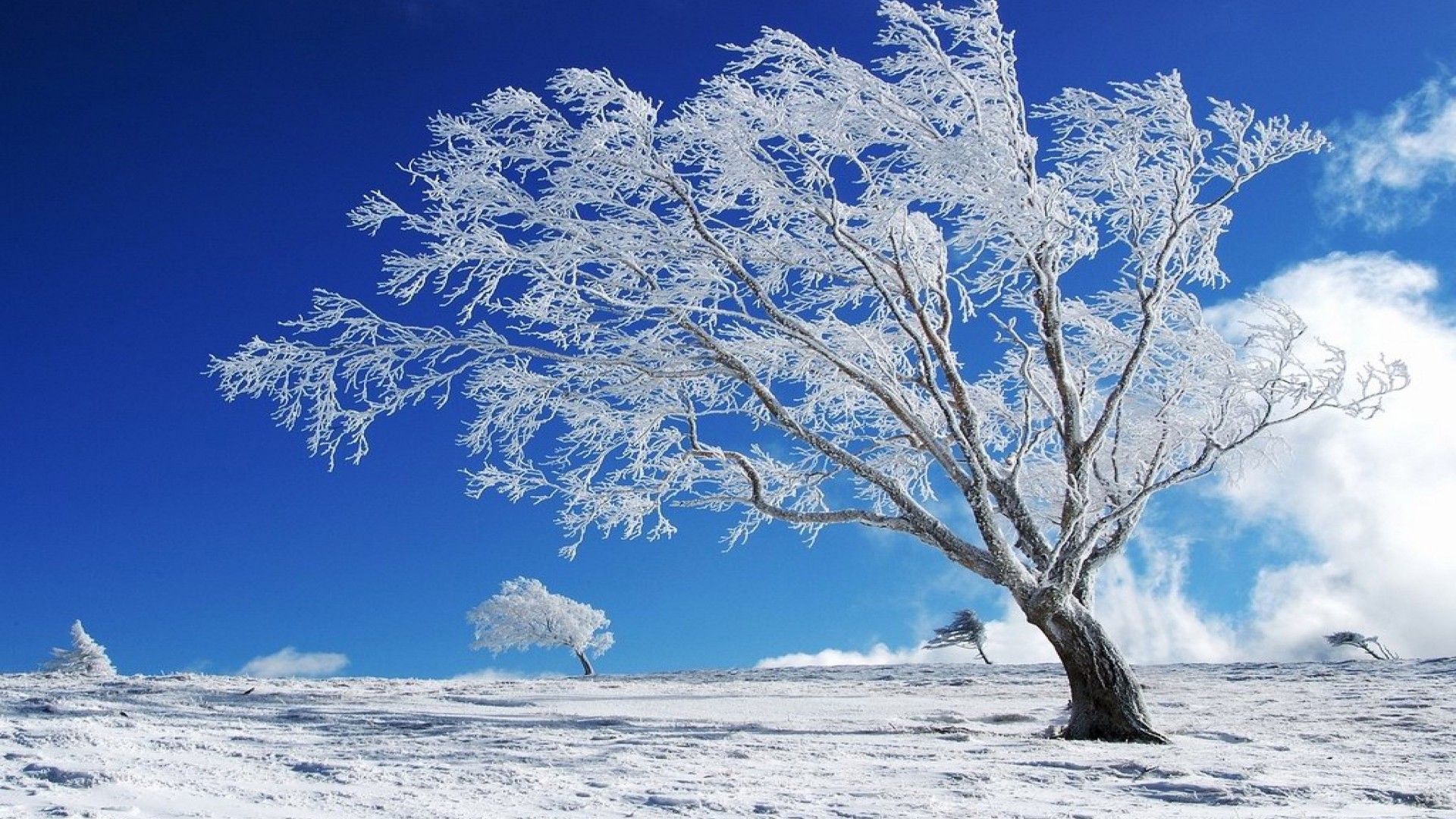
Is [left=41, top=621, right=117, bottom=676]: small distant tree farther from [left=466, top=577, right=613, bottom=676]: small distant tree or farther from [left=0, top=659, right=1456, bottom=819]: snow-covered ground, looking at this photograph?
[left=0, top=659, right=1456, bottom=819]: snow-covered ground

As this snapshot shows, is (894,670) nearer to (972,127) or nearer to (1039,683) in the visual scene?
(1039,683)

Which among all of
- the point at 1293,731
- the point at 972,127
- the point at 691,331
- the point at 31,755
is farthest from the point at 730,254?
the point at 31,755

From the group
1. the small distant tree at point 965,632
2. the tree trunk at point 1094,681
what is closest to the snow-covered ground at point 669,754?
the tree trunk at point 1094,681

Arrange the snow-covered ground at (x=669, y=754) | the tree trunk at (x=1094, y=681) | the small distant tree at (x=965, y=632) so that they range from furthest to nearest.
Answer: the small distant tree at (x=965, y=632) → the tree trunk at (x=1094, y=681) → the snow-covered ground at (x=669, y=754)

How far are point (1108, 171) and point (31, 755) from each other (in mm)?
11482

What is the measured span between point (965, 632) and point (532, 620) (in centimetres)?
1472

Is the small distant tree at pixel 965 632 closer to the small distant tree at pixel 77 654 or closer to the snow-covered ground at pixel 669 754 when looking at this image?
the snow-covered ground at pixel 669 754

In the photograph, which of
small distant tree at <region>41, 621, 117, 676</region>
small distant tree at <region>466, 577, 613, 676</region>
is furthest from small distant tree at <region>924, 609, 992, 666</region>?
small distant tree at <region>41, 621, 117, 676</region>

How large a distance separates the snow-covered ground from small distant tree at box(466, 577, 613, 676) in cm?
2187

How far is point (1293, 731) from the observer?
32.5 ft

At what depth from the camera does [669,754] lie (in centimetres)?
693

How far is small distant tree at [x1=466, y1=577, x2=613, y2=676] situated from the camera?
35125mm

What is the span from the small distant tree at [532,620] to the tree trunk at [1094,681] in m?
26.2

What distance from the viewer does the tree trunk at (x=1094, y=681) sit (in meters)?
10.1
